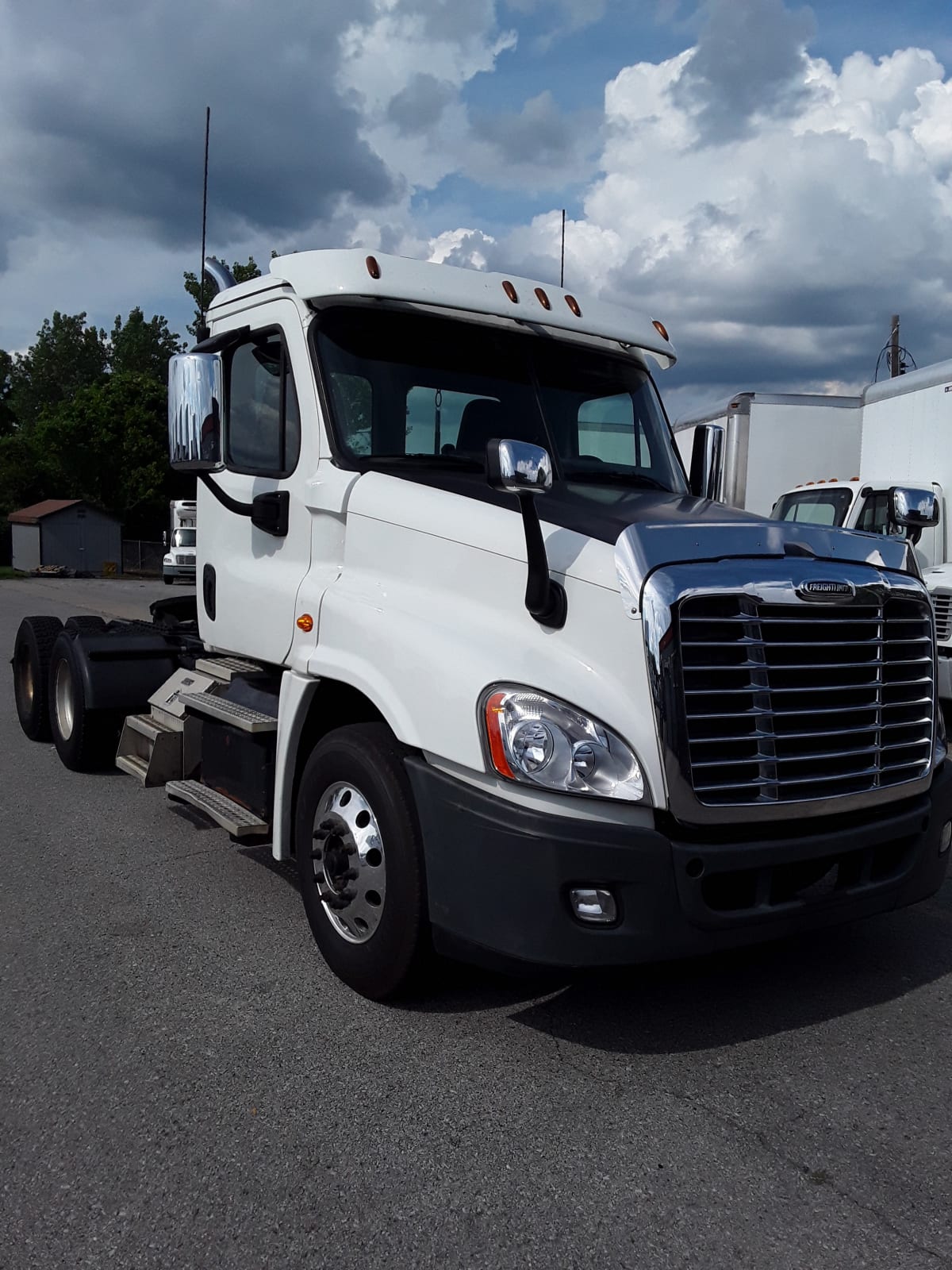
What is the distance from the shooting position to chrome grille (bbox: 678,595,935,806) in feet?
10.8

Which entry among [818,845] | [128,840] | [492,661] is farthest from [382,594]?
[128,840]

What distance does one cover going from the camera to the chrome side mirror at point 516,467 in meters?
3.29

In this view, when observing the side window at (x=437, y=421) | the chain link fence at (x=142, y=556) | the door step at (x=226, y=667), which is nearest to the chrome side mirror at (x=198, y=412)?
the side window at (x=437, y=421)

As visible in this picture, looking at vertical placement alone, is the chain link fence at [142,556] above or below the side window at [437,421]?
below

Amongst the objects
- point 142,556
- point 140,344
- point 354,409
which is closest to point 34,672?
point 354,409

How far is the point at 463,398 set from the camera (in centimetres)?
467

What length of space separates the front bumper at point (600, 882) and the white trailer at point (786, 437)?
9.23 meters

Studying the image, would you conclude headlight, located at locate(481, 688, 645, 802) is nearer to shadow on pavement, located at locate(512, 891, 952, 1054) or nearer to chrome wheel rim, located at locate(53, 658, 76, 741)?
shadow on pavement, located at locate(512, 891, 952, 1054)

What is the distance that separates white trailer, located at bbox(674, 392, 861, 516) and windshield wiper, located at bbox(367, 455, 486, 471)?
26.9 feet

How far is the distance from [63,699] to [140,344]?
85.4 m

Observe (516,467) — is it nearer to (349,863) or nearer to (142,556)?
(349,863)

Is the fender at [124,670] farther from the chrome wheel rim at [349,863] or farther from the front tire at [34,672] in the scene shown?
the chrome wheel rim at [349,863]

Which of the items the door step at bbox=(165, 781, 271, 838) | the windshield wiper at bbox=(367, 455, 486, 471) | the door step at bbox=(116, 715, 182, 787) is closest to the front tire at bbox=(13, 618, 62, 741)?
the door step at bbox=(116, 715, 182, 787)

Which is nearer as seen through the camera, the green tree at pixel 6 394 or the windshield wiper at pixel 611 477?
the windshield wiper at pixel 611 477
